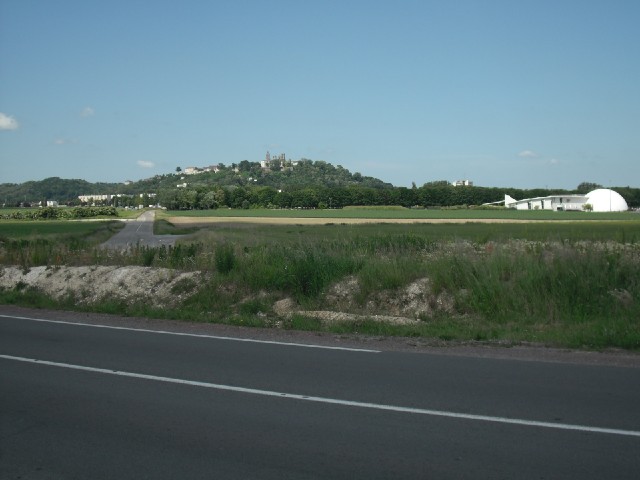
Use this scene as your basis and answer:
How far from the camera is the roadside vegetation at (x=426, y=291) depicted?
44.5ft

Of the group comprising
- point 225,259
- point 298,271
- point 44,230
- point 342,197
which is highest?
point 342,197

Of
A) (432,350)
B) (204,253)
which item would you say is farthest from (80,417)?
(204,253)

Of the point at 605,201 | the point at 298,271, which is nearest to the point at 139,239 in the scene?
the point at 298,271

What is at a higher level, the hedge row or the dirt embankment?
the hedge row

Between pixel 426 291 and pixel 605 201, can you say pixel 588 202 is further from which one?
pixel 426 291

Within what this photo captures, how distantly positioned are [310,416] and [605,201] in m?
139

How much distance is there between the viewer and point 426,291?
1677cm

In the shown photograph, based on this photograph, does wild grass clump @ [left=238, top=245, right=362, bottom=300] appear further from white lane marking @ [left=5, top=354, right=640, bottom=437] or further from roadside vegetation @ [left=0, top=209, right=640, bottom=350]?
white lane marking @ [left=5, top=354, right=640, bottom=437]

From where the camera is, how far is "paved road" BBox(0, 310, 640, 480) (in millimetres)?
5910

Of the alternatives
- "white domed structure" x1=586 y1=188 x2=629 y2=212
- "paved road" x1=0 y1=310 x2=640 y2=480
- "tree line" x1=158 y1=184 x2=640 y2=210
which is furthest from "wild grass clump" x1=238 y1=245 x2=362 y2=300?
"tree line" x1=158 y1=184 x2=640 y2=210

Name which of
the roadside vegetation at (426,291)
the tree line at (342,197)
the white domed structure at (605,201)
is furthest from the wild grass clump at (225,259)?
the tree line at (342,197)

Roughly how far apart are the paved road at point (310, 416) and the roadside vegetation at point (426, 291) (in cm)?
285

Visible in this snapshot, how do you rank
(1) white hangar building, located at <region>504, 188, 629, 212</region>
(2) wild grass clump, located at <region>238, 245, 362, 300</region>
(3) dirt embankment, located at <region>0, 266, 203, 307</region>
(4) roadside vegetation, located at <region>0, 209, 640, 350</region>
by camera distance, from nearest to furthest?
1. (4) roadside vegetation, located at <region>0, 209, 640, 350</region>
2. (2) wild grass clump, located at <region>238, 245, 362, 300</region>
3. (3) dirt embankment, located at <region>0, 266, 203, 307</region>
4. (1) white hangar building, located at <region>504, 188, 629, 212</region>

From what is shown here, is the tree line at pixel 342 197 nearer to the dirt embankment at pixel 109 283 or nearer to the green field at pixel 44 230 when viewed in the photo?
the green field at pixel 44 230
